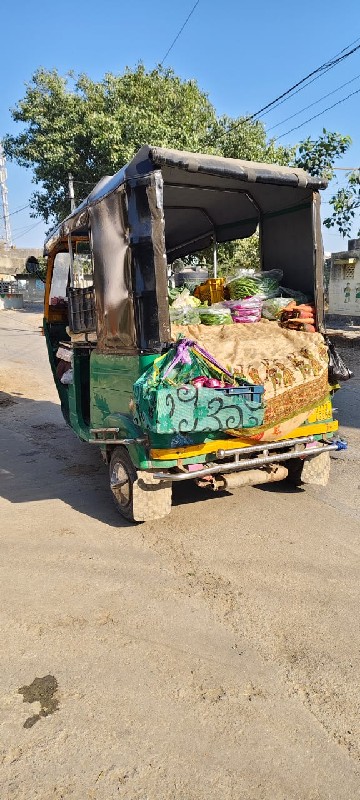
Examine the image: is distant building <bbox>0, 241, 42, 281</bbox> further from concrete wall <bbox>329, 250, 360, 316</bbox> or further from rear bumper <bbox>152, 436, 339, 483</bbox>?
rear bumper <bbox>152, 436, 339, 483</bbox>

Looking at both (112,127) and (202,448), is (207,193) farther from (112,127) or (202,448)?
(112,127)

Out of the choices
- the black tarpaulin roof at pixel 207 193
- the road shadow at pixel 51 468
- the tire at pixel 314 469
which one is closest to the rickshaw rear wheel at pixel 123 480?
the road shadow at pixel 51 468

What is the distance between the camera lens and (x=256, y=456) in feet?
13.0

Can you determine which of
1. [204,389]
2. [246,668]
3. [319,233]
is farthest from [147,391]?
[319,233]

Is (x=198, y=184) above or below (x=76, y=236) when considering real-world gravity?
above

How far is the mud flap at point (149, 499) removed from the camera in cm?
374

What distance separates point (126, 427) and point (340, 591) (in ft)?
5.76

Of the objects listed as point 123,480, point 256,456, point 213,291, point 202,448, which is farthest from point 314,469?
point 213,291

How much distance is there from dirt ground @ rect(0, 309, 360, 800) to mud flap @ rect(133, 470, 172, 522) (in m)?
0.21

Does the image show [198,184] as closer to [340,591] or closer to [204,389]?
[204,389]

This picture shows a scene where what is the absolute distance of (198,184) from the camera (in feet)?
14.9

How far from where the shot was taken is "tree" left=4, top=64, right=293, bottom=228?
1850 cm

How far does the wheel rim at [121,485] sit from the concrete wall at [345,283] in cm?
1915

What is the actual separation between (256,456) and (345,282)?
2001cm
